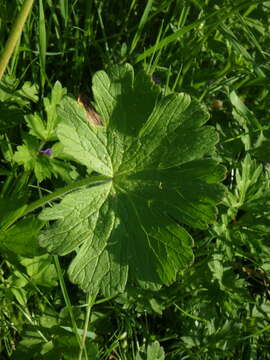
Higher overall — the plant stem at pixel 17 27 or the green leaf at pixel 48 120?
the plant stem at pixel 17 27

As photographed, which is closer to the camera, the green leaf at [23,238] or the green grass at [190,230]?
the green leaf at [23,238]

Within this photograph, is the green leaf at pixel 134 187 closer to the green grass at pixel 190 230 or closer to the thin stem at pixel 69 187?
the thin stem at pixel 69 187

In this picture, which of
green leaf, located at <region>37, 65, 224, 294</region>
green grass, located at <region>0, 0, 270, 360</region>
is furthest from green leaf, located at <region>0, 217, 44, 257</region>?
green leaf, located at <region>37, 65, 224, 294</region>

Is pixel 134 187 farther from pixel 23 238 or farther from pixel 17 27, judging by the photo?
pixel 17 27

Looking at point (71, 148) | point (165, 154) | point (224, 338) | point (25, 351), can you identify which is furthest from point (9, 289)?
point (224, 338)

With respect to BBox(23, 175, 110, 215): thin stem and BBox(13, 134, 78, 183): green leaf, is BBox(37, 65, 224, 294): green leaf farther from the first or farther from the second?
BBox(13, 134, 78, 183): green leaf

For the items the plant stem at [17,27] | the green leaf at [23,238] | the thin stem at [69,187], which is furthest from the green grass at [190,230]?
the plant stem at [17,27]
